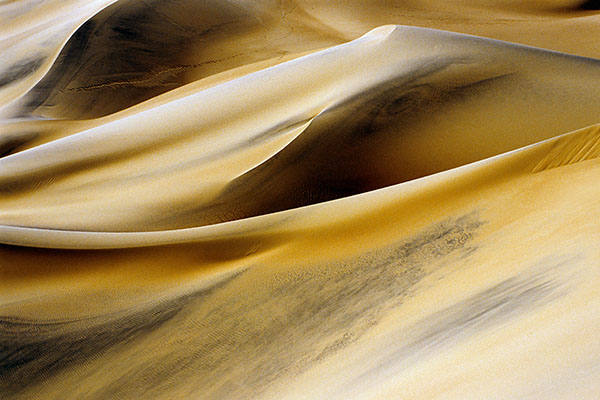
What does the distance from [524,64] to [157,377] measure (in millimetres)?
2803

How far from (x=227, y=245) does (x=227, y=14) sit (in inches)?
242

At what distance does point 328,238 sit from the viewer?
2283 mm

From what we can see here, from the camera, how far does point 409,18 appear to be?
805 centimetres

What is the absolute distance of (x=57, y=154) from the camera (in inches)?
151

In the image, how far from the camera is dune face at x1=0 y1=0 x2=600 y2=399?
5.17 feet

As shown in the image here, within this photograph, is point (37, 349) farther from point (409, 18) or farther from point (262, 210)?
point (409, 18)

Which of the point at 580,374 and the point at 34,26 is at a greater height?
the point at 34,26

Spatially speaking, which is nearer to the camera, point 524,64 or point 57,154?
point 524,64

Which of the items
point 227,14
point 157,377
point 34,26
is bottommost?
point 157,377

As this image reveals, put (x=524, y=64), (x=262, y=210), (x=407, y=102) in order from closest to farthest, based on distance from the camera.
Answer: (x=262, y=210) < (x=407, y=102) < (x=524, y=64)

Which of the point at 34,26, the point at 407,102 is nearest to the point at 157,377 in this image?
→ the point at 407,102

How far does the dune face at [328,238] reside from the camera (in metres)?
1.58

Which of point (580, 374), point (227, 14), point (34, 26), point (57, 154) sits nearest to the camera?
point (580, 374)

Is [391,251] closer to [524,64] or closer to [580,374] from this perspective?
[580,374]
